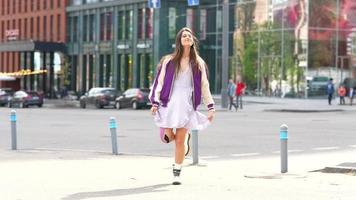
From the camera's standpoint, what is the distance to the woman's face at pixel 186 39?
9508 mm

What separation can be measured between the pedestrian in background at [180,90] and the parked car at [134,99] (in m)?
33.2

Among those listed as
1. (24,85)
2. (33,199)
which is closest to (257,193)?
(33,199)

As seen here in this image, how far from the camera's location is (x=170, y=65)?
31.1ft

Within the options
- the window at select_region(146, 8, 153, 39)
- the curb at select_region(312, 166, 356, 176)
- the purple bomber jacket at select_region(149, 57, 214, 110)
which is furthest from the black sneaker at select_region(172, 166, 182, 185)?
the window at select_region(146, 8, 153, 39)

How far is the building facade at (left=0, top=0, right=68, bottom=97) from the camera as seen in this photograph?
69.2m

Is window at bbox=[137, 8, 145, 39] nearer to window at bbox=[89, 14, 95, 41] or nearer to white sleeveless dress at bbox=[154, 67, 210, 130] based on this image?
window at bbox=[89, 14, 95, 41]

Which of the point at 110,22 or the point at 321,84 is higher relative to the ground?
the point at 110,22

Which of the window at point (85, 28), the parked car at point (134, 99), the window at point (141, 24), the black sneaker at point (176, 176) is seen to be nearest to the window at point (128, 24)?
the window at point (141, 24)

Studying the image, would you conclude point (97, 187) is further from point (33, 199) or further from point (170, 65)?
point (170, 65)

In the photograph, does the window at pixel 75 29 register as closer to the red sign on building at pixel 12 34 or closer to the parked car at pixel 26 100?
the red sign on building at pixel 12 34

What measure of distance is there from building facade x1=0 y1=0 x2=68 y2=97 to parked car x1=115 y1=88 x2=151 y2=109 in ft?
77.8

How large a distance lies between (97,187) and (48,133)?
12.2 m

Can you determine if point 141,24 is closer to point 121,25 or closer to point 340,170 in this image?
point 121,25

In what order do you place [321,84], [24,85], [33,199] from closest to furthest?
[33,199] < [321,84] < [24,85]
